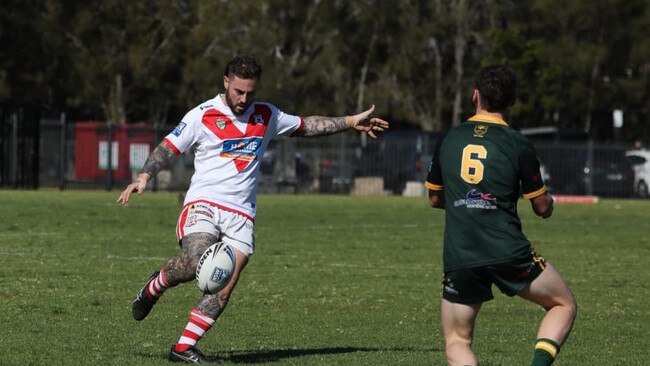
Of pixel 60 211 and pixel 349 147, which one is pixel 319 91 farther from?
pixel 60 211

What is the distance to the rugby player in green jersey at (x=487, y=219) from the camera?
25.3 ft

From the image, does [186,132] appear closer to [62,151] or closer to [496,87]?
[496,87]

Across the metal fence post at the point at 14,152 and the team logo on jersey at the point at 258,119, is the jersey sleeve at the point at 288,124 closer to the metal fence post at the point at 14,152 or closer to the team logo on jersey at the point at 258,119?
the team logo on jersey at the point at 258,119

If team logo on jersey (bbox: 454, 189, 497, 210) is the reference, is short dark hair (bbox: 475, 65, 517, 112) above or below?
above

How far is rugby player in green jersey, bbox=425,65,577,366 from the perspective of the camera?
7699 millimetres

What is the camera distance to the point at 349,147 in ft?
166

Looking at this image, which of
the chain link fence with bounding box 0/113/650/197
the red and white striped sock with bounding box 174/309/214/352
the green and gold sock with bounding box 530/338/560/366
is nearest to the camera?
the green and gold sock with bounding box 530/338/560/366

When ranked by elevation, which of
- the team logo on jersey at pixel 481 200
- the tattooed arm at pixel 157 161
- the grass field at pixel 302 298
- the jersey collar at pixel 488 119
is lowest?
the grass field at pixel 302 298

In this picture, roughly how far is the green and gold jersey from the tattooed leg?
7.54ft

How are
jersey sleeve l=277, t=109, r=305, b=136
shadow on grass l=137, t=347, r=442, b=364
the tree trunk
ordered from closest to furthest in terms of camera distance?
1. shadow on grass l=137, t=347, r=442, b=364
2. jersey sleeve l=277, t=109, r=305, b=136
3. the tree trunk

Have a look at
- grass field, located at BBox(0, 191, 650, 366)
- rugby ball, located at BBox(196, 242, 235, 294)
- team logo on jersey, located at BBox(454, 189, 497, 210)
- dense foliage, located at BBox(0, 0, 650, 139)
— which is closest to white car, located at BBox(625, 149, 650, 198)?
dense foliage, located at BBox(0, 0, 650, 139)

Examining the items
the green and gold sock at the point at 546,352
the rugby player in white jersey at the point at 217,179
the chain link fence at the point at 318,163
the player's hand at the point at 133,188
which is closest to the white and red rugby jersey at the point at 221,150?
the rugby player in white jersey at the point at 217,179

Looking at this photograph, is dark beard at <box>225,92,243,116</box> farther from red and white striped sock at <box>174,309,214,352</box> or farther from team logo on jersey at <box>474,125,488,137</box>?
team logo on jersey at <box>474,125,488,137</box>

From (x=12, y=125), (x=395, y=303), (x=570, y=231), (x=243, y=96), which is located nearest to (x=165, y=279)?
(x=243, y=96)
